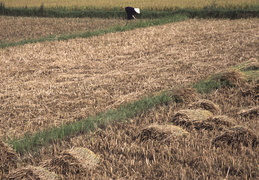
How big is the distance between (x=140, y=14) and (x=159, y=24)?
4085 mm

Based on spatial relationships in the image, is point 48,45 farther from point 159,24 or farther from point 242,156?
point 242,156

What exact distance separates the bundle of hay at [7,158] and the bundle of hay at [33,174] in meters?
0.42

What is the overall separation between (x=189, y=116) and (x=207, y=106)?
0.63 metres

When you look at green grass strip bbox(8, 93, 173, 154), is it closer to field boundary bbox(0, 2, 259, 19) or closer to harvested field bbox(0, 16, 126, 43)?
harvested field bbox(0, 16, 126, 43)

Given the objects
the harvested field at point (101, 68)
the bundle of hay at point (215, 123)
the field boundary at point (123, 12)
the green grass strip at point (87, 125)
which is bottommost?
the harvested field at point (101, 68)

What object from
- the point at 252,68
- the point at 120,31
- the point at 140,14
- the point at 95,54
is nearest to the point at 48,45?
the point at 95,54

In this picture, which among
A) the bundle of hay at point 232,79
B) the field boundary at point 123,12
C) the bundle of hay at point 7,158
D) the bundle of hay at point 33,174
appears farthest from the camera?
the field boundary at point 123,12

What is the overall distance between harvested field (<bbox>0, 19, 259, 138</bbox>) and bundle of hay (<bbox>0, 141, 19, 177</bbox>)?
0.98 m

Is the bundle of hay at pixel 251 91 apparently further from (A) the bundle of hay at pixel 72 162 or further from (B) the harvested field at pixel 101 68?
(A) the bundle of hay at pixel 72 162

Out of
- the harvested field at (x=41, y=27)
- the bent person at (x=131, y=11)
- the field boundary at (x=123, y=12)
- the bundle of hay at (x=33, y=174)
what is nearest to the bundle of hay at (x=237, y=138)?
the bundle of hay at (x=33, y=174)

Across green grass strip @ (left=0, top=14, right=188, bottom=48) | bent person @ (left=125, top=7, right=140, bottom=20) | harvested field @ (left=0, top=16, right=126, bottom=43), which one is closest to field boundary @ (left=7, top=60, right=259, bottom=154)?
green grass strip @ (left=0, top=14, right=188, bottom=48)

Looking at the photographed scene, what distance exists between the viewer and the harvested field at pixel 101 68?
682 centimetres

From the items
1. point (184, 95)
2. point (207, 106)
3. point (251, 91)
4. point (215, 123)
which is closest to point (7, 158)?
point (215, 123)

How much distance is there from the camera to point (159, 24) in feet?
66.8
